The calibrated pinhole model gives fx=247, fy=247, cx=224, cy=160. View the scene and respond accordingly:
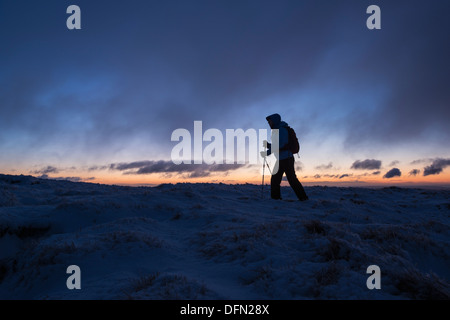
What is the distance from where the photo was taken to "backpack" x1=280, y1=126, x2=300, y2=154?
458 inches

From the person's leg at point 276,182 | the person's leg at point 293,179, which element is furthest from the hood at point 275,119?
the person's leg at point 276,182

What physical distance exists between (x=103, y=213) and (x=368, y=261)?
6634 millimetres

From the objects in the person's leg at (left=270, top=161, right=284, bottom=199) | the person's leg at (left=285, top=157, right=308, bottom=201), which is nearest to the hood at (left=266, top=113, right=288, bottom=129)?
the person's leg at (left=285, top=157, right=308, bottom=201)

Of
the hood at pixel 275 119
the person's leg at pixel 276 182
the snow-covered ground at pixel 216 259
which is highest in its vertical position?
the hood at pixel 275 119

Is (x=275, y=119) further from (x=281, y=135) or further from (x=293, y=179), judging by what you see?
(x=293, y=179)

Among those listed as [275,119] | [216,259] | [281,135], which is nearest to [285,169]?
[281,135]

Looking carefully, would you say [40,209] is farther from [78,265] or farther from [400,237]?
[400,237]

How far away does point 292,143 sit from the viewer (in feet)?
38.4

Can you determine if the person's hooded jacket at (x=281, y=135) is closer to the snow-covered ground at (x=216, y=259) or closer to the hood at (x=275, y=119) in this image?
the hood at (x=275, y=119)

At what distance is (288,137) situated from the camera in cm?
1171

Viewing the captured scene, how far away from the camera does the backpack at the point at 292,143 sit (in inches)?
458

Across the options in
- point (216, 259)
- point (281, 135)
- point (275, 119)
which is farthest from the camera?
point (275, 119)
